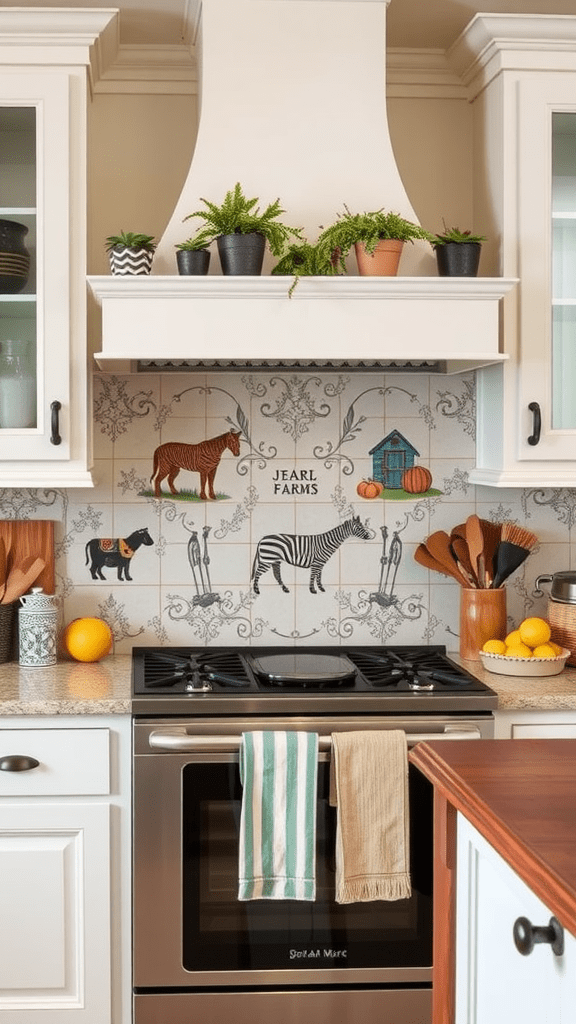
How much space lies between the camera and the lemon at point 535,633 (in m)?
2.79

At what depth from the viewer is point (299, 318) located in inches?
102

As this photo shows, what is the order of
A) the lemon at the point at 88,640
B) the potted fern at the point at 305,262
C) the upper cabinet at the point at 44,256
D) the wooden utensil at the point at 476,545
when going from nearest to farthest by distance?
the potted fern at the point at 305,262 → the upper cabinet at the point at 44,256 → the lemon at the point at 88,640 → the wooden utensil at the point at 476,545

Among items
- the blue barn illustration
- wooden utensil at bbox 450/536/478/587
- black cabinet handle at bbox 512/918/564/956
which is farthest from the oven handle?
black cabinet handle at bbox 512/918/564/956

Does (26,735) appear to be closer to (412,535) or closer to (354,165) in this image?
(412,535)

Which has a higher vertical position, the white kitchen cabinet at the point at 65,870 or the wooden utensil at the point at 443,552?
the wooden utensil at the point at 443,552

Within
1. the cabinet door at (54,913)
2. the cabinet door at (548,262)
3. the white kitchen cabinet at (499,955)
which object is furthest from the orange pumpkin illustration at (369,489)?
the white kitchen cabinet at (499,955)

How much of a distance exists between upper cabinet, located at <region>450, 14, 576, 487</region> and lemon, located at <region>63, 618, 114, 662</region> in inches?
41.5

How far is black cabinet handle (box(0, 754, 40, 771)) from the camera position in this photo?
8.18 ft

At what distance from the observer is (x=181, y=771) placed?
2.51 m

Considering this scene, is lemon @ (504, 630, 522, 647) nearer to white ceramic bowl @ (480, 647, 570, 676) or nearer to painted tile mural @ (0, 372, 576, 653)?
white ceramic bowl @ (480, 647, 570, 676)

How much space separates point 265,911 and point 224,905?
91 mm

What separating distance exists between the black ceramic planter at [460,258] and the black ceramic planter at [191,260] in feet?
1.81

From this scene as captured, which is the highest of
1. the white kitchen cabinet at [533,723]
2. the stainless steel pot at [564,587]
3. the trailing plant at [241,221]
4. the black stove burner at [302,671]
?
the trailing plant at [241,221]

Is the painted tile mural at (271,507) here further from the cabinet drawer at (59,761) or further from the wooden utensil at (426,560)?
the cabinet drawer at (59,761)
